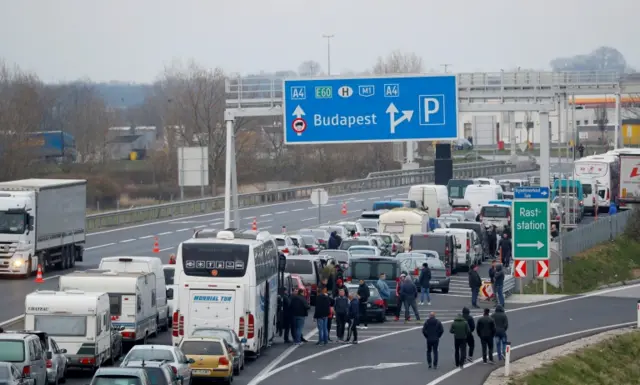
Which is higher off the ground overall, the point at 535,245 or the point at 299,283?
the point at 535,245

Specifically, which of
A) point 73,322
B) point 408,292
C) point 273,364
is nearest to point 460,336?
point 273,364

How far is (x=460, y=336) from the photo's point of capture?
27.4m

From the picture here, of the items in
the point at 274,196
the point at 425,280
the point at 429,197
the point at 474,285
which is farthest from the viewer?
the point at 274,196

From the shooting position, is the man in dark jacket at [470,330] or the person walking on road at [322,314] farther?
the person walking on road at [322,314]

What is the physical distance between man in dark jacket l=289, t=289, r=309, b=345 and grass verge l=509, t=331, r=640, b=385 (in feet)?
20.9

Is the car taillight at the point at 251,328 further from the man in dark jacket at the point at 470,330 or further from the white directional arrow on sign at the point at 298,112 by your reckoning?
the white directional arrow on sign at the point at 298,112

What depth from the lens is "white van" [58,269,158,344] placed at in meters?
29.3

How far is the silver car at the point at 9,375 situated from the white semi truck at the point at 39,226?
920 inches

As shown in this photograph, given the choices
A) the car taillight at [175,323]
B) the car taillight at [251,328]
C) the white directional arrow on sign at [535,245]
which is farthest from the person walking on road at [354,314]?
the white directional arrow on sign at [535,245]

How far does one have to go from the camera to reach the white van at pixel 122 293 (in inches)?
1155

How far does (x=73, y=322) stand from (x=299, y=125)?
70.8ft

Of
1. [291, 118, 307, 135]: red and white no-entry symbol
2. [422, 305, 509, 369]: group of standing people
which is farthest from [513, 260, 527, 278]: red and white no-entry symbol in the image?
[422, 305, 509, 369]: group of standing people

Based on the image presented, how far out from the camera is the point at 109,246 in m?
55.8

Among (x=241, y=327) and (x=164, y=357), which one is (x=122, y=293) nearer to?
(x=241, y=327)
